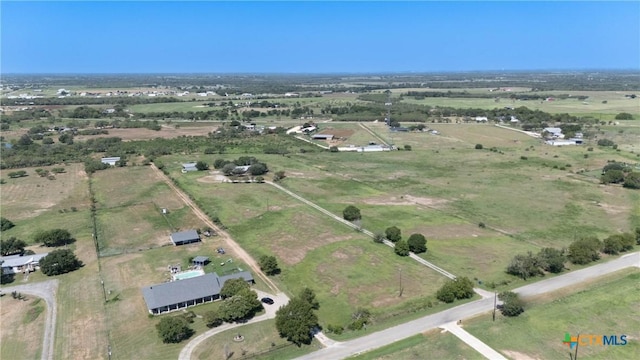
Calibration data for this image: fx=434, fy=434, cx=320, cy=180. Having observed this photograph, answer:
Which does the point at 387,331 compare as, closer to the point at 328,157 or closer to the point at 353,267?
the point at 353,267


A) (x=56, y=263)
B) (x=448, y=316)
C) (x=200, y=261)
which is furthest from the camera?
(x=200, y=261)

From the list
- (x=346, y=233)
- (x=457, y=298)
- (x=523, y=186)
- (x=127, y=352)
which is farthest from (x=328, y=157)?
(x=127, y=352)

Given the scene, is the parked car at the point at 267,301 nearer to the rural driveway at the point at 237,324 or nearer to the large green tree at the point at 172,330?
the rural driveway at the point at 237,324

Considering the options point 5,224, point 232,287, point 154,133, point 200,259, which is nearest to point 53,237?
point 5,224

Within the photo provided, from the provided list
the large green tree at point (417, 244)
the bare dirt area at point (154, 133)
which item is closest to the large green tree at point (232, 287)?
the large green tree at point (417, 244)

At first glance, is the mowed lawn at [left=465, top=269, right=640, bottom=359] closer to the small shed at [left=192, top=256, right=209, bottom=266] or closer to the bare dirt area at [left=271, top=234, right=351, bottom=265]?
the bare dirt area at [left=271, top=234, right=351, bottom=265]

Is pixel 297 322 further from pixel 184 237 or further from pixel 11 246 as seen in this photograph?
pixel 11 246
